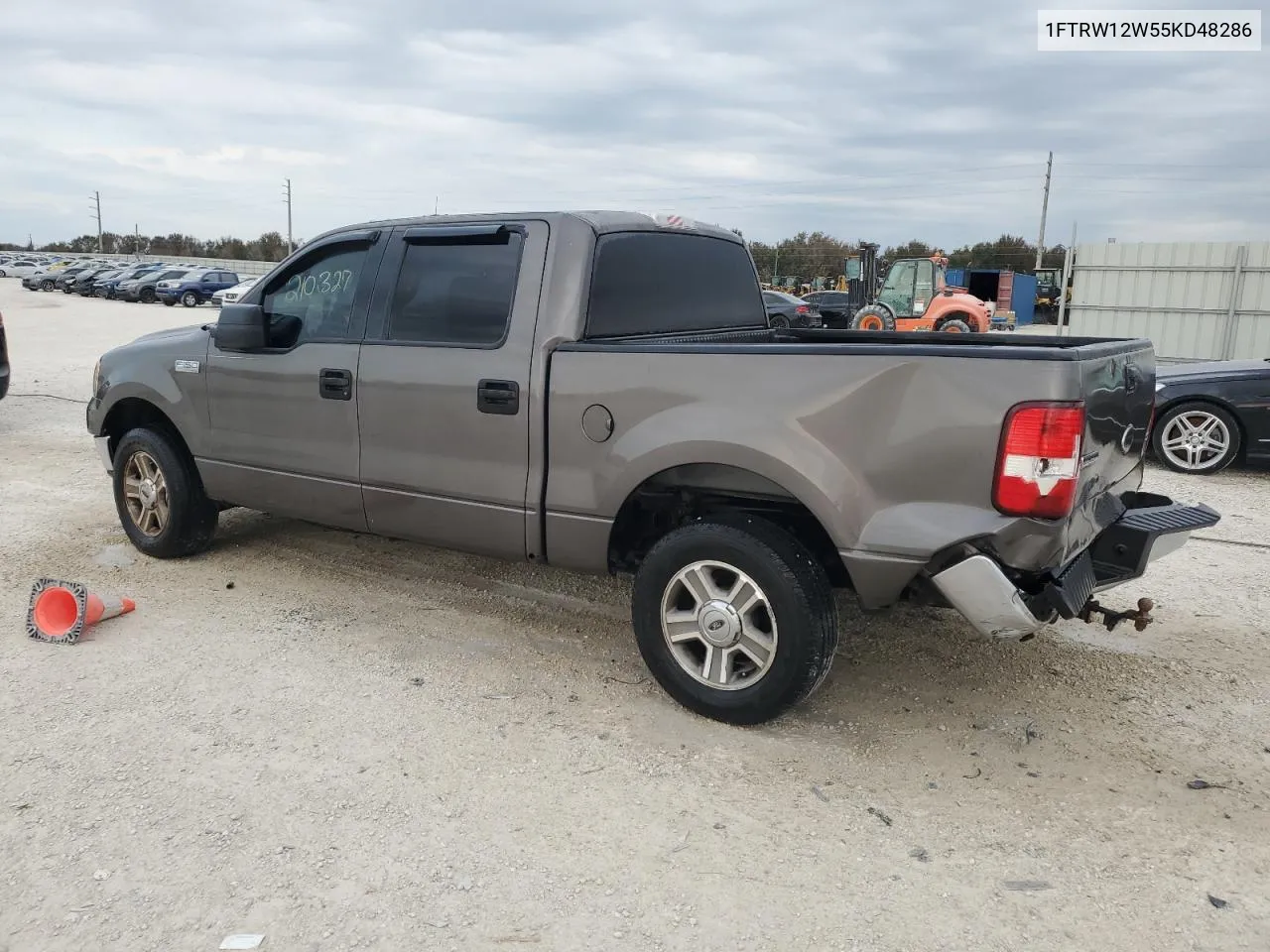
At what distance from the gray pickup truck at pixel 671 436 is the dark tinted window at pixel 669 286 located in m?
0.02

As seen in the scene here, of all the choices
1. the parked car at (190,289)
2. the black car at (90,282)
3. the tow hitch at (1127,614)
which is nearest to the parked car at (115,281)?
the black car at (90,282)

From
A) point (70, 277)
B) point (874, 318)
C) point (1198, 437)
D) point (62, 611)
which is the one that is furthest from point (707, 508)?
point (70, 277)

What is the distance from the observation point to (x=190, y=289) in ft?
128

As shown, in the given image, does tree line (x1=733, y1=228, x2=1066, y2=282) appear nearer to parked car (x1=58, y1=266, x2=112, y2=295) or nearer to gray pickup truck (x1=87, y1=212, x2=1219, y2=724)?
parked car (x1=58, y1=266, x2=112, y2=295)

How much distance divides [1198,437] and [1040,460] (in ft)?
21.0

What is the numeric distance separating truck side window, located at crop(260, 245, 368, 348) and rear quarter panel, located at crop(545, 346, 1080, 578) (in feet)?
4.61

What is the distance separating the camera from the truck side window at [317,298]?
4695mm

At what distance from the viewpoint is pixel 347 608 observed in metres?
4.88

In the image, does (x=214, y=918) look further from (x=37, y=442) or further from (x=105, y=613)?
(x=37, y=442)

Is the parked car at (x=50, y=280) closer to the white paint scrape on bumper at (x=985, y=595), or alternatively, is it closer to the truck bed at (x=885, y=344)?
the truck bed at (x=885, y=344)

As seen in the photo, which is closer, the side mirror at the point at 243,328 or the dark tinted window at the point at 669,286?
the dark tinted window at the point at 669,286

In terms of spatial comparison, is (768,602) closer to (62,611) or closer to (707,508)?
(707,508)

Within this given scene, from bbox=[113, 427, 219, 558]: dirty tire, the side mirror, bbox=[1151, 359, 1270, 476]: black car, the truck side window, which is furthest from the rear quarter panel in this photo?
bbox=[1151, 359, 1270, 476]: black car

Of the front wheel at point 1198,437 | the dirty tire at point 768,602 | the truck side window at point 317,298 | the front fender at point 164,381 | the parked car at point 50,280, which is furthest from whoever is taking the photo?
the parked car at point 50,280
